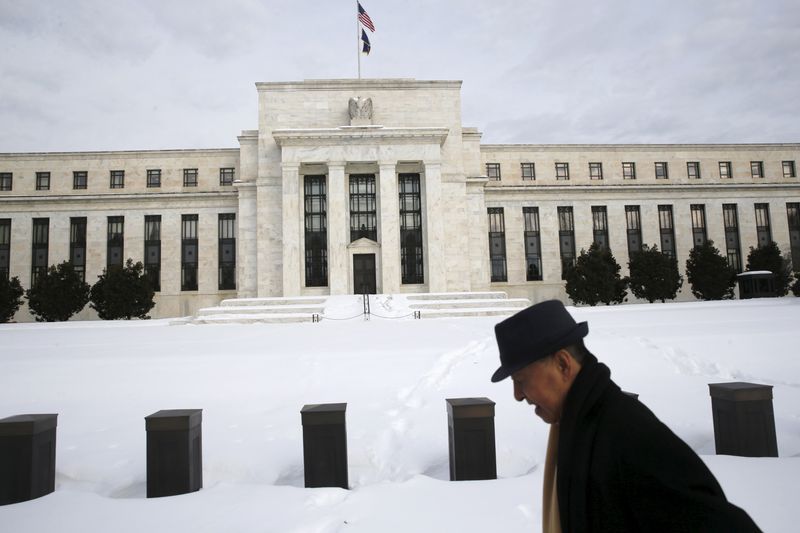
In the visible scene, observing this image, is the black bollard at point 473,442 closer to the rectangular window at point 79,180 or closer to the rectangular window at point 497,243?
the rectangular window at point 497,243

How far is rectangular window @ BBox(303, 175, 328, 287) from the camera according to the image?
128 feet

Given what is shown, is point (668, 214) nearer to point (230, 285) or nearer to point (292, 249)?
point (292, 249)

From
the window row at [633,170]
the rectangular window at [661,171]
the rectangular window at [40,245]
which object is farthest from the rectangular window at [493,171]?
the rectangular window at [40,245]

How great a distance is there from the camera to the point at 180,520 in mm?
4613

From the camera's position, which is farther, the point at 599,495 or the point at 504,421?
the point at 504,421

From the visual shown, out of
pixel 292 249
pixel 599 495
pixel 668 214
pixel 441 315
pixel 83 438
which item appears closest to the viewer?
pixel 599 495

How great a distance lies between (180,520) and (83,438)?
11.7 ft

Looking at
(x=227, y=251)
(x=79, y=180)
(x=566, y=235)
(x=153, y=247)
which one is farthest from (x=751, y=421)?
(x=79, y=180)

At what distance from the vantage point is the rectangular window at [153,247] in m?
43.3

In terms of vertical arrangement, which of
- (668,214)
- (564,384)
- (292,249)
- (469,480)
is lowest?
(469,480)

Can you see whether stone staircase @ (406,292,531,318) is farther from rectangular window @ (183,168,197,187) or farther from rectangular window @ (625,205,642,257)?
rectangular window @ (183,168,197,187)

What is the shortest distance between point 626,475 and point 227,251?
4516cm

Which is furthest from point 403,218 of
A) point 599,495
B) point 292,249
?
point 599,495

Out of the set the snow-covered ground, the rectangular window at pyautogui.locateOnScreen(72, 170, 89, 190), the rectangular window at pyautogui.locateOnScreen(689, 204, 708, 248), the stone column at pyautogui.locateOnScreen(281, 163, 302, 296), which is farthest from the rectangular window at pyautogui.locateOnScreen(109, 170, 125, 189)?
the rectangular window at pyautogui.locateOnScreen(689, 204, 708, 248)
